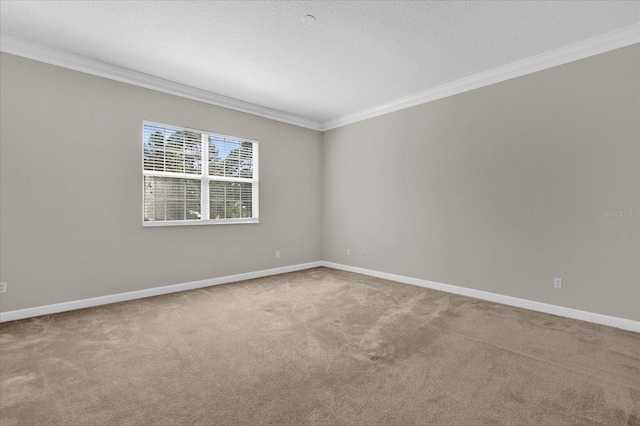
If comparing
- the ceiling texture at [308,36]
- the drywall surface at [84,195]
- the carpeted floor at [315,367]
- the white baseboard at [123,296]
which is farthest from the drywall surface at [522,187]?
the drywall surface at [84,195]

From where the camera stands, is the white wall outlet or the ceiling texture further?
the white wall outlet

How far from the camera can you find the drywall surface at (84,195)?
10.6 feet

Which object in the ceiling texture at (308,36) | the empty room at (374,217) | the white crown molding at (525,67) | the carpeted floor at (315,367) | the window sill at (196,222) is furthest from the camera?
the window sill at (196,222)

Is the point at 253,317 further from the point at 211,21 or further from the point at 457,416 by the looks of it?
the point at 211,21

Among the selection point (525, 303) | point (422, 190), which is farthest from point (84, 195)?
point (525, 303)

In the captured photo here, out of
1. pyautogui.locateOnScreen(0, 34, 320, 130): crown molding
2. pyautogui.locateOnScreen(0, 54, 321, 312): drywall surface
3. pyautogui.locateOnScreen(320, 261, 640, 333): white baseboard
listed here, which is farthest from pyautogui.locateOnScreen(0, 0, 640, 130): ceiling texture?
pyautogui.locateOnScreen(320, 261, 640, 333): white baseboard

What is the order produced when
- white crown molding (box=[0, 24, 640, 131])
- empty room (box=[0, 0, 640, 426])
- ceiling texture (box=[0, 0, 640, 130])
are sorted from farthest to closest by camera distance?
white crown molding (box=[0, 24, 640, 131]) → ceiling texture (box=[0, 0, 640, 130]) → empty room (box=[0, 0, 640, 426])

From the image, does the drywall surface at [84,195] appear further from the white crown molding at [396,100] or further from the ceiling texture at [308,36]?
the ceiling texture at [308,36]

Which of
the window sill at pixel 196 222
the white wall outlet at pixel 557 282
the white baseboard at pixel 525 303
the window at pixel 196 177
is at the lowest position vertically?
the white baseboard at pixel 525 303

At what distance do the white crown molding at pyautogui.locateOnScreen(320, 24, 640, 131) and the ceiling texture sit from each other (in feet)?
0.10

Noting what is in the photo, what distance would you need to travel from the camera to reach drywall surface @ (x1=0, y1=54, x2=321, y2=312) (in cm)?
324

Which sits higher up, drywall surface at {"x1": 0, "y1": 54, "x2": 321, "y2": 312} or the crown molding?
the crown molding

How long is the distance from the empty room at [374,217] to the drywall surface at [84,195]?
2cm

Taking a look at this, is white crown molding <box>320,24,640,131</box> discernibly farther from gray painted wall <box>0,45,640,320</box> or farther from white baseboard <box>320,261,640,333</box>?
white baseboard <box>320,261,640,333</box>
